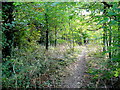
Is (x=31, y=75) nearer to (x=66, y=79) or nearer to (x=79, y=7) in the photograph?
(x=66, y=79)

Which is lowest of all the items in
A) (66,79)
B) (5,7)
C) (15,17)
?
(66,79)

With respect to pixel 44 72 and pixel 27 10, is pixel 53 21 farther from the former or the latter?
pixel 44 72

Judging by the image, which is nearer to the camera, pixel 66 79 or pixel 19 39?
pixel 66 79

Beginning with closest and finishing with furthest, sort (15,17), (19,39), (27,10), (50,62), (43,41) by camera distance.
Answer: (27,10) < (15,17) < (50,62) < (19,39) < (43,41)

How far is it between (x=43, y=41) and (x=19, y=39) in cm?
590

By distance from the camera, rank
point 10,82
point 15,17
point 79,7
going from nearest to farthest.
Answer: point 10,82
point 79,7
point 15,17

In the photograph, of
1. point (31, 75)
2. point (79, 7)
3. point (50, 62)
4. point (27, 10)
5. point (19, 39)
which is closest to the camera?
point (79, 7)

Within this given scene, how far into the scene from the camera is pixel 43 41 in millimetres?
14000

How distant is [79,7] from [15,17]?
4.05 metres

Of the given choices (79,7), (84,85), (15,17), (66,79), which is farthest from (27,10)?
(84,85)

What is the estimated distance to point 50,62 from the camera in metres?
7.43

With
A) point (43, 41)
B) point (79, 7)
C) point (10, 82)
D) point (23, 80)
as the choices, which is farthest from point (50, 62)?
point (43, 41)

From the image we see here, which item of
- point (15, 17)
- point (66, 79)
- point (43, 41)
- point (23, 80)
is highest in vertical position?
point (15, 17)

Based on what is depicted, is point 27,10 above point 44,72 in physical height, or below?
above
